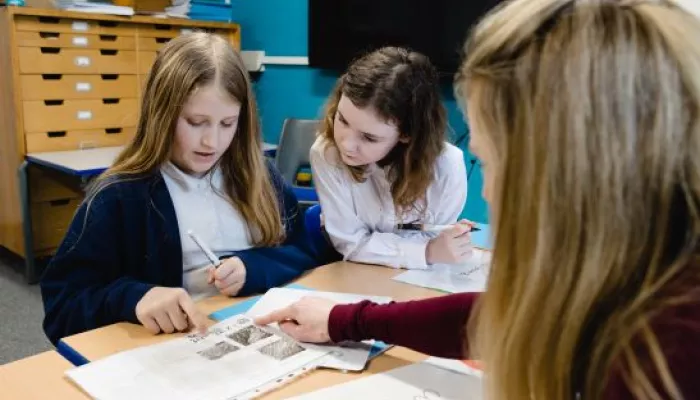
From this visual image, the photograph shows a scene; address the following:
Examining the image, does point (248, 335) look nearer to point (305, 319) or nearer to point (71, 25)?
point (305, 319)

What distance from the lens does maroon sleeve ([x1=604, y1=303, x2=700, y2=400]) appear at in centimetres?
42

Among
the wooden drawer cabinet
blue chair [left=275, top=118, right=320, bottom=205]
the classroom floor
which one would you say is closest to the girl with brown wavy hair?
blue chair [left=275, top=118, right=320, bottom=205]

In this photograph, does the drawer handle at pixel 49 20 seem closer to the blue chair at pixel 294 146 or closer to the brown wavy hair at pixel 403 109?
the blue chair at pixel 294 146

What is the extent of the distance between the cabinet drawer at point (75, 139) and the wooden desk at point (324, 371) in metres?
1.75

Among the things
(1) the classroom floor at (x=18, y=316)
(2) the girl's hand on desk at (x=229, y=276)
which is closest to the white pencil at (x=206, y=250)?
(2) the girl's hand on desk at (x=229, y=276)

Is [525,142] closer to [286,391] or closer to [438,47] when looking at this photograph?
[286,391]

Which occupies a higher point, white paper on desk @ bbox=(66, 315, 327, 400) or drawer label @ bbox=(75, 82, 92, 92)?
drawer label @ bbox=(75, 82, 92, 92)

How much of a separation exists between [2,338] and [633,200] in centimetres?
240

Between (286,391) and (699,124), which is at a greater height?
(699,124)

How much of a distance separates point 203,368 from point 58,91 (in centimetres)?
249

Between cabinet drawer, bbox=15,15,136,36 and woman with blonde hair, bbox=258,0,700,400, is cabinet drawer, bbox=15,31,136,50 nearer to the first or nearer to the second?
cabinet drawer, bbox=15,15,136,36

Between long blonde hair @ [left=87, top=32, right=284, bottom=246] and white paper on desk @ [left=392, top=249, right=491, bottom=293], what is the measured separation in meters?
0.32

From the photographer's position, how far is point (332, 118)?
5.24 feet

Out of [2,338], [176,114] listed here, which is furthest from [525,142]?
[2,338]
